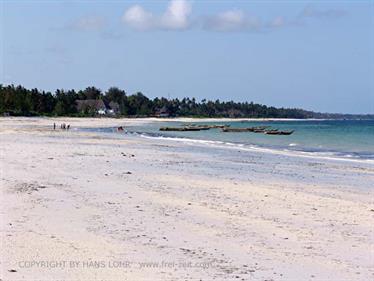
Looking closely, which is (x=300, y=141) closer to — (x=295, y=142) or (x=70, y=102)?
(x=295, y=142)

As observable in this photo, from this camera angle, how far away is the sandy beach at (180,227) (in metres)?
6.09

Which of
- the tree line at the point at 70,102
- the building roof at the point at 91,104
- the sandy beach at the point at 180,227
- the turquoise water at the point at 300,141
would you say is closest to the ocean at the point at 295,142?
the turquoise water at the point at 300,141

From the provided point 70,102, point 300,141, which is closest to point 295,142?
point 300,141

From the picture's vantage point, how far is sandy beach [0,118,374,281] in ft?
20.0

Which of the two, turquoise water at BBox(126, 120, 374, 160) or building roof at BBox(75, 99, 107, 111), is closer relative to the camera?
turquoise water at BBox(126, 120, 374, 160)

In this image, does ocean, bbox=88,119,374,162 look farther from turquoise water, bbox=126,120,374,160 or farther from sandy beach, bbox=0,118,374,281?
sandy beach, bbox=0,118,374,281

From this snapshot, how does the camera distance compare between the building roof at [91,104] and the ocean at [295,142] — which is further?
the building roof at [91,104]

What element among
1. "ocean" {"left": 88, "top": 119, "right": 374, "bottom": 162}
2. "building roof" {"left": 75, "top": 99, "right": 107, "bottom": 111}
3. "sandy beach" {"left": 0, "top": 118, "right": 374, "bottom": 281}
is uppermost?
"building roof" {"left": 75, "top": 99, "right": 107, "bottom": 111}

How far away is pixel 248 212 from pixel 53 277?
4755 millimetres

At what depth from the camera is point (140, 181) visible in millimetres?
13711

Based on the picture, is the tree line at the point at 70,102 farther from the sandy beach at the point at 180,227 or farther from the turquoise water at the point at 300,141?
the sandy beach at the point at 180,227

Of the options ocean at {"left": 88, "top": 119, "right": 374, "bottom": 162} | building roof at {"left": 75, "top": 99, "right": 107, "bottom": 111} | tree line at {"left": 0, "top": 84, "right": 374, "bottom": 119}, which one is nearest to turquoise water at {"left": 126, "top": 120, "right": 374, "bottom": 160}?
ocean at {"left": 88, "top": 119, "right": 374, "bottom": 162}

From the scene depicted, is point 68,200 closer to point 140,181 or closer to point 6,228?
point 6,228

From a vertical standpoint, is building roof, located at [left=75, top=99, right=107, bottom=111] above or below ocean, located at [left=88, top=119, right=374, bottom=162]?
above
